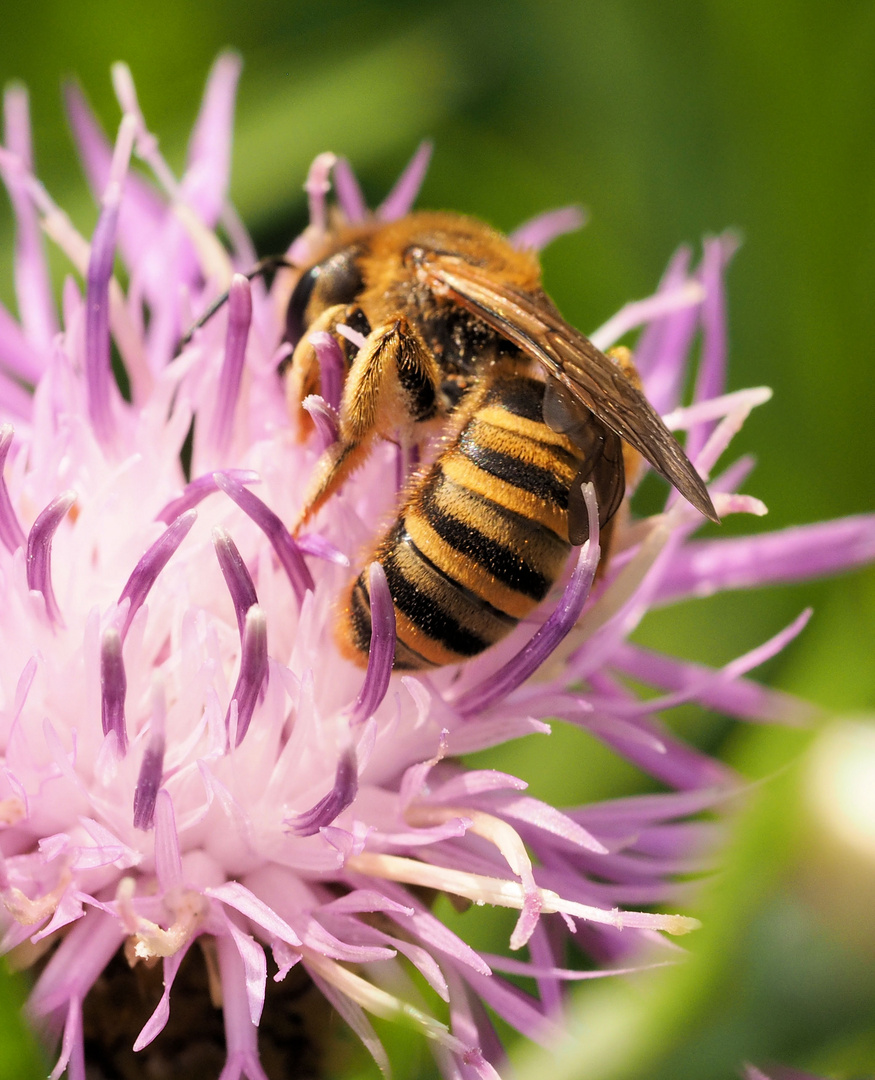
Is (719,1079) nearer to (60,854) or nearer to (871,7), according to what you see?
(60,854)

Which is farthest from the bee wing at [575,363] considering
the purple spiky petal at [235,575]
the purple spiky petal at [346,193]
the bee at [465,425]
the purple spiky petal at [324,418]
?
the purple spiky petal at [346,193]

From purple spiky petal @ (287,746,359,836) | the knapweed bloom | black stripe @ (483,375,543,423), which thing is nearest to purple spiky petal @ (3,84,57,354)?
the knapweed bloom

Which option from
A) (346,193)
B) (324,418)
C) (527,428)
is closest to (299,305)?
(324,418)

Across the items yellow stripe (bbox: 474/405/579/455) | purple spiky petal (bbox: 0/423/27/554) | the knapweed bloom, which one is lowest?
the knapweed bloom

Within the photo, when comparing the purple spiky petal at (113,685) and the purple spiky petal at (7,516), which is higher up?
the purple spiky petal at (7,516)

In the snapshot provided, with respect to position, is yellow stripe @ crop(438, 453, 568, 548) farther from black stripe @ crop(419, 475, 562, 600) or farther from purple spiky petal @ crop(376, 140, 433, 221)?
purple spiky petal @ crop(376, 140, 433, 221)

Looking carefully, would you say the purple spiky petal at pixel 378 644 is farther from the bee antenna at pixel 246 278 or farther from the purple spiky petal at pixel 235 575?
the bee antenna at pixel 246 278

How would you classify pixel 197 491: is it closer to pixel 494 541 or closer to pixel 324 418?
pixel 324 418
